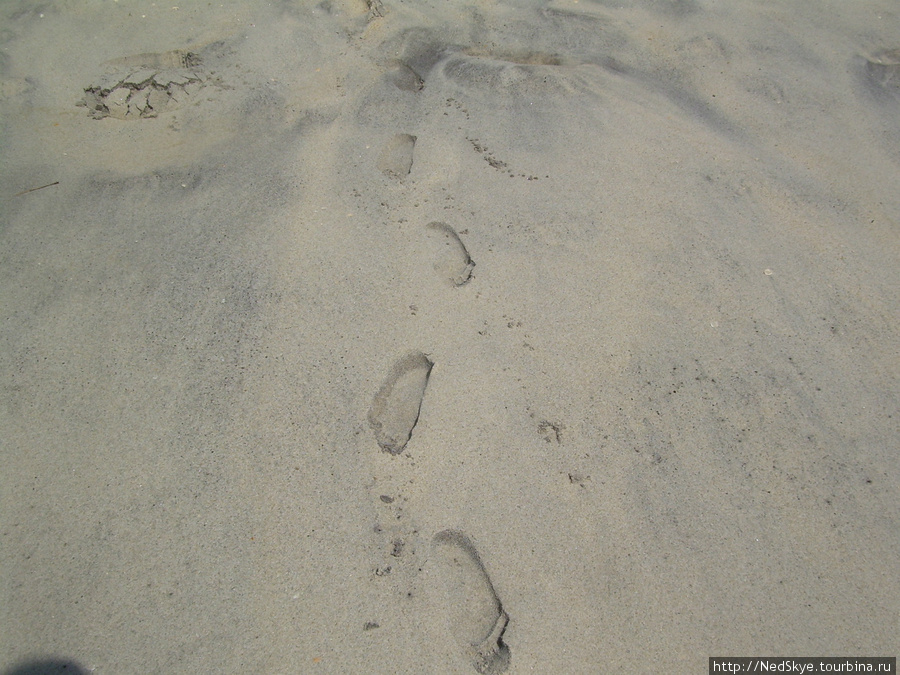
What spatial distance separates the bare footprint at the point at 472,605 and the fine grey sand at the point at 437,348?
0.01m

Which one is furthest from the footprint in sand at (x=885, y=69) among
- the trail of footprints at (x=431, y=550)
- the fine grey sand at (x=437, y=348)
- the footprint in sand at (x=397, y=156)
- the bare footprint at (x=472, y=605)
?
the bare footprint at (x=472, y=605)

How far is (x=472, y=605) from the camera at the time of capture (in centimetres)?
165

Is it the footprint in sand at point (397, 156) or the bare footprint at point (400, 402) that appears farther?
the footprint in sand at point (397, 156)

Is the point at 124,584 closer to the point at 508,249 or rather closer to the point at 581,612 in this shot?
the point at 581,612

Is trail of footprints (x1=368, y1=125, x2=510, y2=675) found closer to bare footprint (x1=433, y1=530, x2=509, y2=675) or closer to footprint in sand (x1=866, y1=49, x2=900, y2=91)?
bare footprint (x1=433, y1=530, x2=509, y2=675)

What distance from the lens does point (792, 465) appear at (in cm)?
191

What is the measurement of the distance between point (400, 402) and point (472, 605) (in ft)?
2.29

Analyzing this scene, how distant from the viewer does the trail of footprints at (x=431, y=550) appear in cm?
160

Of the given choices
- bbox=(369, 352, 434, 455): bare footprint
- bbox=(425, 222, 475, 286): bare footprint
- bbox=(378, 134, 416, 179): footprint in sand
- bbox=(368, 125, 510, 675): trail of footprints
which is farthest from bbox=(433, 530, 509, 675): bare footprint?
bbox=(378, 134, 416, 179): footprint in sand

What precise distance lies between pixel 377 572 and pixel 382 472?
306 mm

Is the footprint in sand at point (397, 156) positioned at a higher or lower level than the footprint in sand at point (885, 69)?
lower

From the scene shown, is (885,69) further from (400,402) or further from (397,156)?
(400,402)

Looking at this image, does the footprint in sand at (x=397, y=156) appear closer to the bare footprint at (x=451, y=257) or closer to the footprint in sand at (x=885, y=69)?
the bare footprint at (x=451, y=257)

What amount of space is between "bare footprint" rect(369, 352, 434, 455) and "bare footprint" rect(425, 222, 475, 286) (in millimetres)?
411
